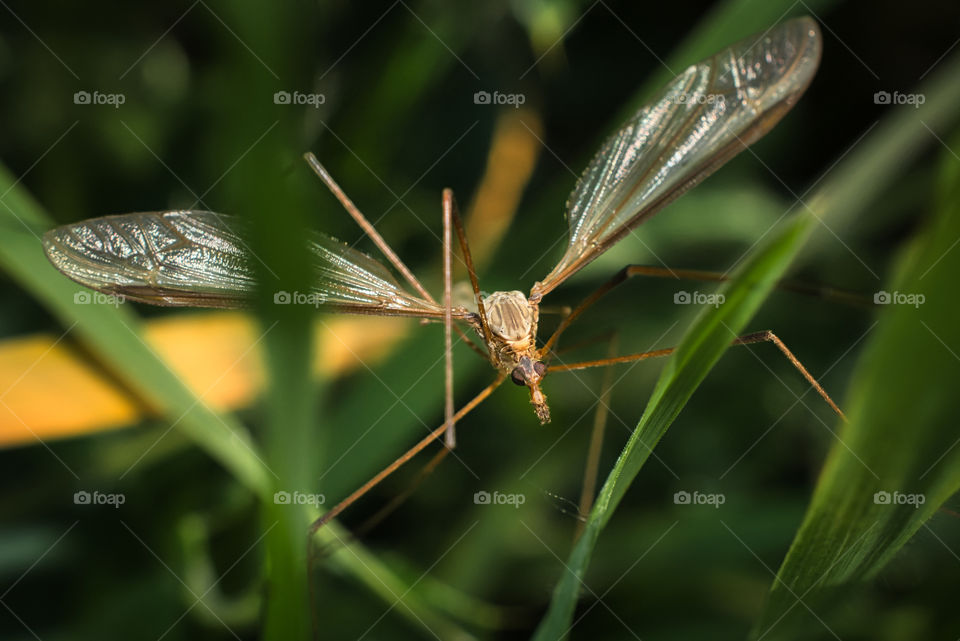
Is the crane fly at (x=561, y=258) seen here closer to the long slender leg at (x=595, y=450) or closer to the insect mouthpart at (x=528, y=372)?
the insect mouthpart at (x=528, y=372)

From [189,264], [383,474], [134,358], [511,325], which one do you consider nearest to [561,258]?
[511,325]

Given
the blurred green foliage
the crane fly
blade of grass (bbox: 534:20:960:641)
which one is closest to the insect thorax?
the crane fly

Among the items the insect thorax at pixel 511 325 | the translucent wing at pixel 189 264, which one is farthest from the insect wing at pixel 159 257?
the insect thorax at pixel 511 325

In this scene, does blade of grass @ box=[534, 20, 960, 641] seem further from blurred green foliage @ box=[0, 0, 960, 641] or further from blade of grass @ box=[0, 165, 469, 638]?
blade of grass @ box=[0, 165, 469, 638]

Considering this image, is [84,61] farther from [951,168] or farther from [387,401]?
[951,168]

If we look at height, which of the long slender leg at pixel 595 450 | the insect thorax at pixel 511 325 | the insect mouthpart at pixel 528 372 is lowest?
the long slender leg at pixel 595 450

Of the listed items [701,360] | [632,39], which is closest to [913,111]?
[701,360]

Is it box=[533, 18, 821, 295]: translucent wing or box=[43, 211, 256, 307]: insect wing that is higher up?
box=[533, 18, 821, 295]: translucent wing

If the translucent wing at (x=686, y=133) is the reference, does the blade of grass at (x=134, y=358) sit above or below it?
below
